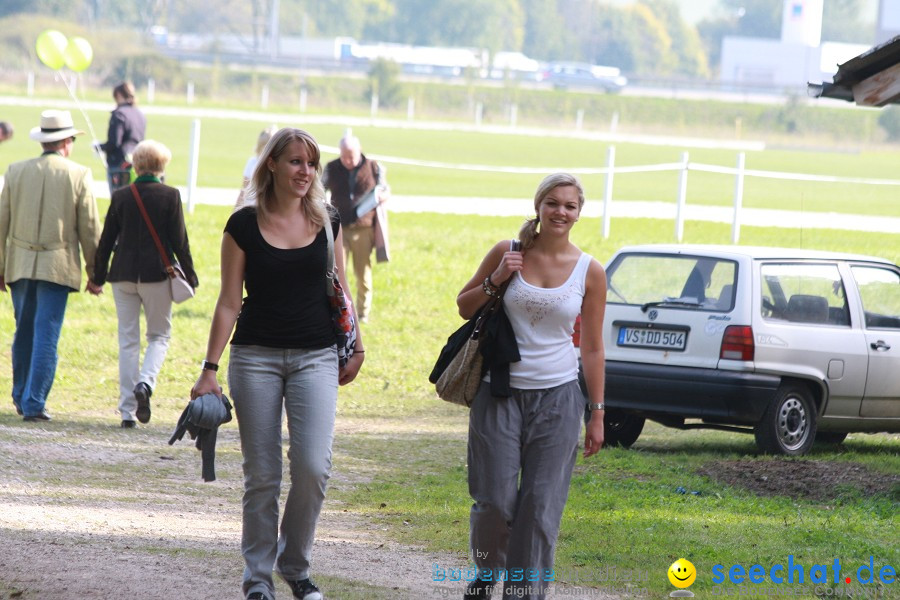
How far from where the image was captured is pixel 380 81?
96.2m

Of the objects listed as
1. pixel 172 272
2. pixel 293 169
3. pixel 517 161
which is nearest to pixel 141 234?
pixel 172 272

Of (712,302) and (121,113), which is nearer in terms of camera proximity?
(712,302)

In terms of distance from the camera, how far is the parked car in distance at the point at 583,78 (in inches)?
4882

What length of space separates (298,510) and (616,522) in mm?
2571

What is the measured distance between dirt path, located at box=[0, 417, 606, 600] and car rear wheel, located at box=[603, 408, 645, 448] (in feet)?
6.84

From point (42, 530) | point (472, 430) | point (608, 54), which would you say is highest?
point (608, 54)

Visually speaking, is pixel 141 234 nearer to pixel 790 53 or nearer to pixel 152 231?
pixel 152 231

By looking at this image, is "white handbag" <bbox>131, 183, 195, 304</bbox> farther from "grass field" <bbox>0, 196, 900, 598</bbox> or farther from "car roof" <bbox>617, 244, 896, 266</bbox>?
"car roof" <bbox>617, 244, 896, 266</bbox>

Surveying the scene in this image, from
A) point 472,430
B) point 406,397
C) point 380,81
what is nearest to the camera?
point 472,430

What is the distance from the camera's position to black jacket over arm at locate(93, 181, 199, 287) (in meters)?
9.99

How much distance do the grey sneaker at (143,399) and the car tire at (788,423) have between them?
13.6 feet

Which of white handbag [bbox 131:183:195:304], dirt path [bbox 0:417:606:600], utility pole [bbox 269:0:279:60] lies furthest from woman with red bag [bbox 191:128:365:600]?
utility pole [bbox 269:0:279:60]

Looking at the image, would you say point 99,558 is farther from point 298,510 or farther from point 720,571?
point 720,571

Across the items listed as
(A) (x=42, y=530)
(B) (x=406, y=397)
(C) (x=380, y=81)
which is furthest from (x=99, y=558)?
(C) (x=380, y=81)
